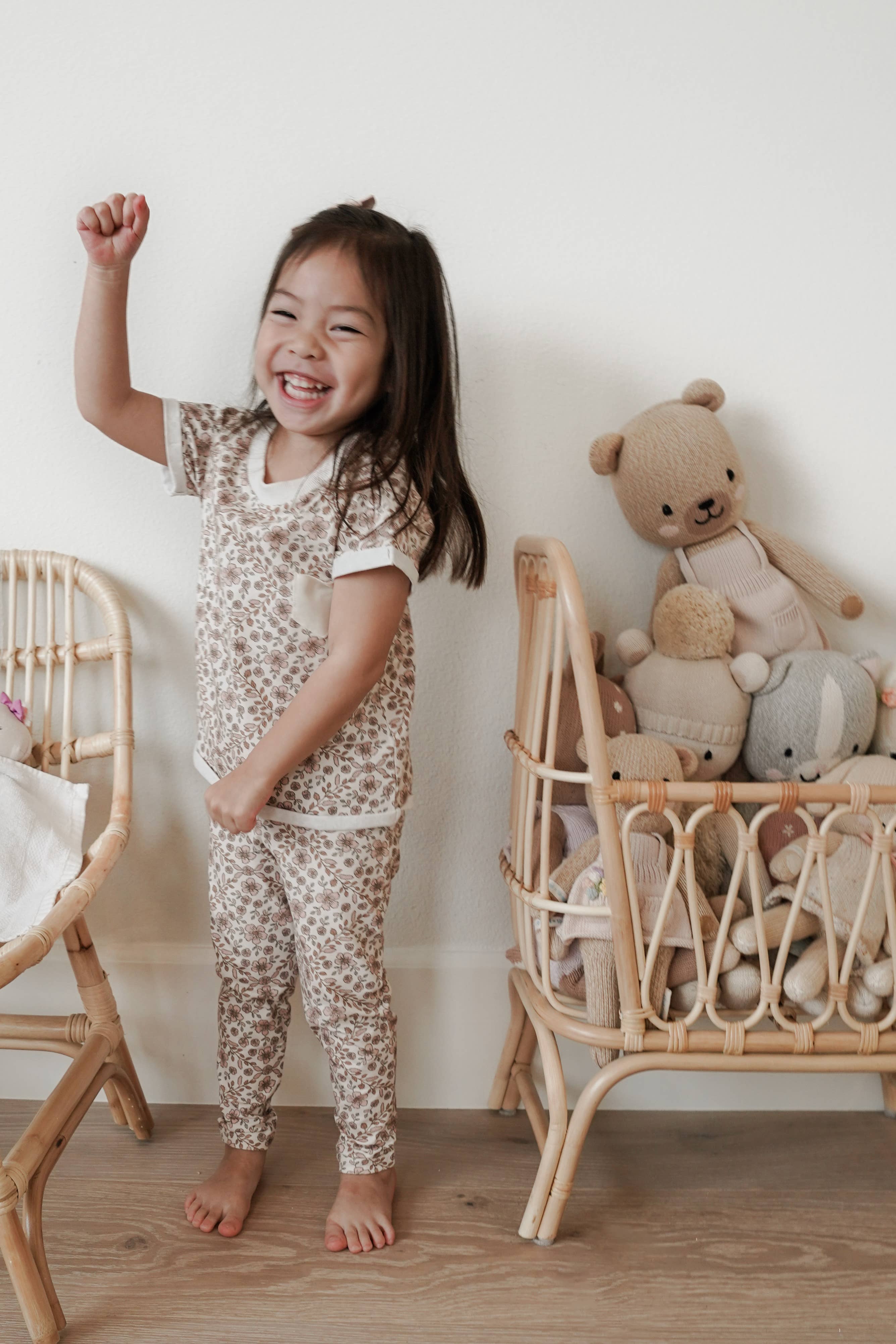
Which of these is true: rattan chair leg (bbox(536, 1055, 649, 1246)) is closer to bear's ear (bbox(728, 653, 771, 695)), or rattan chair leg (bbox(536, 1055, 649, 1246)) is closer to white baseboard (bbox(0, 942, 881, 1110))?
white baseboard (bbox(0, 942, 881, 1110))

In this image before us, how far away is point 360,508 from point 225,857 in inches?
15.3

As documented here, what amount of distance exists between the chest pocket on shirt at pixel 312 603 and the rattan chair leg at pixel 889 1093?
929 mm

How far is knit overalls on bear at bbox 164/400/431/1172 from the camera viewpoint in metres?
0.94

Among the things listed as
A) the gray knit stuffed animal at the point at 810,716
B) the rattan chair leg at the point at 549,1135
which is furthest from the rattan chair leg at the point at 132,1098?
the gray knit stuffed animal at the point at 810,716

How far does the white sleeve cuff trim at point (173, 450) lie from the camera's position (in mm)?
1008

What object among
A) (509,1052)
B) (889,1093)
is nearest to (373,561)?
(509,1052)

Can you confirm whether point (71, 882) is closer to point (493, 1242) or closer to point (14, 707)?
point (14, 707)

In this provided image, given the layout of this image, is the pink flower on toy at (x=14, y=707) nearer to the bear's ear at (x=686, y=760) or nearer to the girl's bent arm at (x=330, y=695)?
the girl's bent arm at (x=330, y=695)

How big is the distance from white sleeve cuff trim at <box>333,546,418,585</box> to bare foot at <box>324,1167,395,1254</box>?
64cm

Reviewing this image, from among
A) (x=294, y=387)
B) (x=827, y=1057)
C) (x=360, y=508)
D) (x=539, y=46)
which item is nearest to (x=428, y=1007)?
(x=827, y=1057)

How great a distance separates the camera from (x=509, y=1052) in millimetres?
1215

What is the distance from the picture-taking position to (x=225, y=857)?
103 cm

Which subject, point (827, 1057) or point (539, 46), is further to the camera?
point (539, 46)

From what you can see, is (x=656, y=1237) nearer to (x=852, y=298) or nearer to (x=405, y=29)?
(x=852, y=298)
